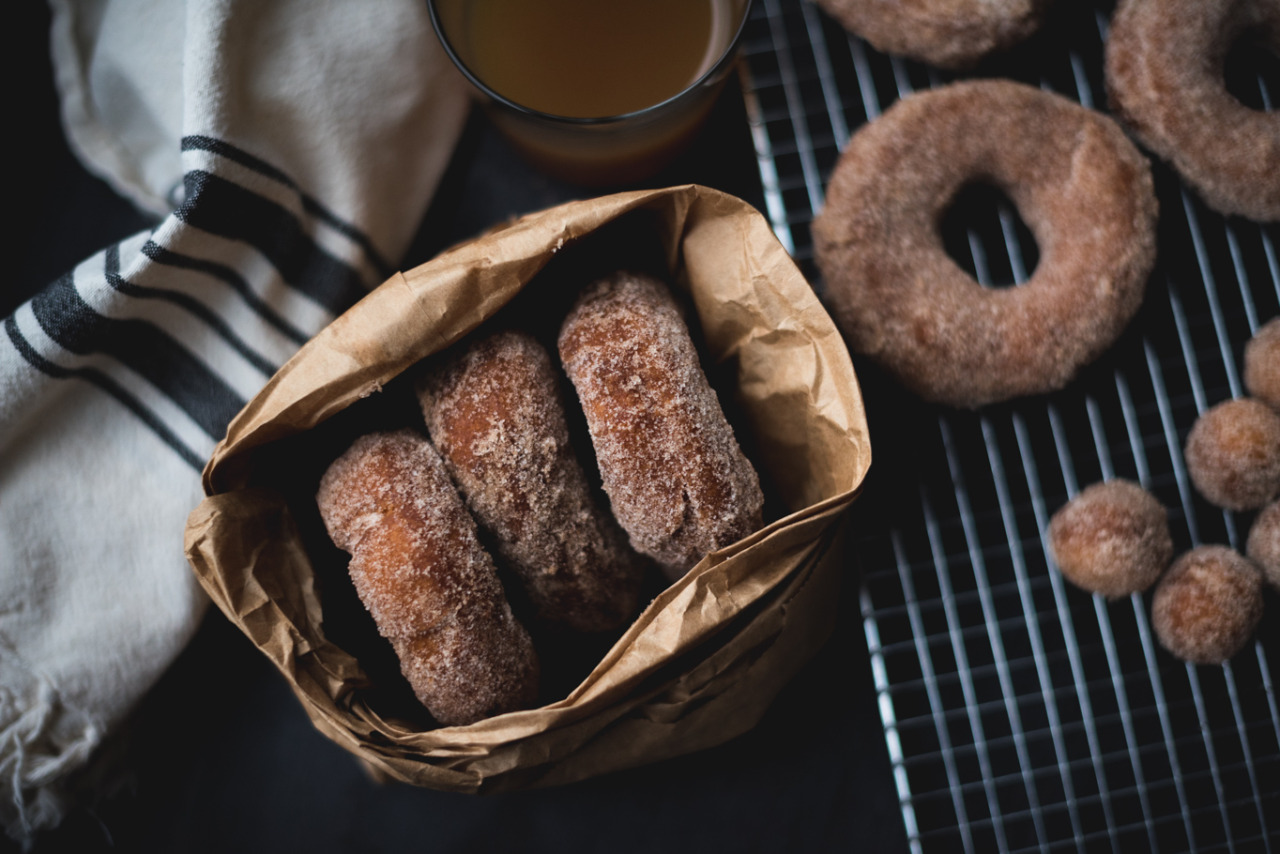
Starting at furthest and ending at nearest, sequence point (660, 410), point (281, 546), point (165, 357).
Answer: point (165, 357) < point (281, 546) < point (660, 410)

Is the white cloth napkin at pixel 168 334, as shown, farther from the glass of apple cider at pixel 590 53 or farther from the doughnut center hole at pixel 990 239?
the doughnut center hole at pixel 990 239

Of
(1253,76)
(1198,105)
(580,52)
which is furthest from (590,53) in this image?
(1253,76)

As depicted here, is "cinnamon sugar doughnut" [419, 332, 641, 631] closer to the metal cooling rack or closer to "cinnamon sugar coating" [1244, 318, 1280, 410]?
the metal cooling rack

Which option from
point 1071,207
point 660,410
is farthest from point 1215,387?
point 660,410

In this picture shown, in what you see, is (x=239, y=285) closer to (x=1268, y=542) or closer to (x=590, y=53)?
(x=590, y=53)

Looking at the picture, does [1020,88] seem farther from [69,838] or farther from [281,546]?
[69,838]

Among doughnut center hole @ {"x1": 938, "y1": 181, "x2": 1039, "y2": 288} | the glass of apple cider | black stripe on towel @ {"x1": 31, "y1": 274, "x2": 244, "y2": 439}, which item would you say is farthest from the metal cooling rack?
black stripe on towel @ {"x1": 31, "y1": 274, "x2": 244, "y2": 439}
